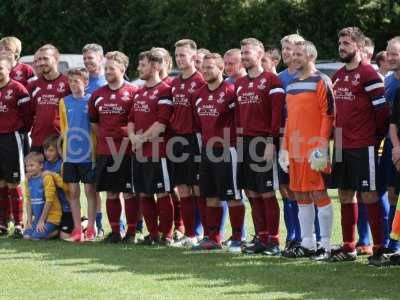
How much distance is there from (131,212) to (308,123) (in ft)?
9.19

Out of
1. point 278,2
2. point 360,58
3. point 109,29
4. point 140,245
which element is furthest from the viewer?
point 109,29

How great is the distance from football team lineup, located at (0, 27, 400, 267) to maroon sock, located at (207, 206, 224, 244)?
0.04 feet

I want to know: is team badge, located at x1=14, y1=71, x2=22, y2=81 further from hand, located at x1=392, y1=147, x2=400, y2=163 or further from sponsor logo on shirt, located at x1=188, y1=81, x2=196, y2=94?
hand, located at x1=392, y1=147, x2=400, y2=163

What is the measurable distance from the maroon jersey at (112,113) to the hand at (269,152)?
1977mm

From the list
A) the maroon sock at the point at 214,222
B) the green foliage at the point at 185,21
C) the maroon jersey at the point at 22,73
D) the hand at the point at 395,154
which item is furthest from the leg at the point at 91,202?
the green foliage at the point at 185,21

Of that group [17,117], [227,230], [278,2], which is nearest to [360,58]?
[227,230]

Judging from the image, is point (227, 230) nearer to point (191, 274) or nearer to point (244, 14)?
point (191, 274)

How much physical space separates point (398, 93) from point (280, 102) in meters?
1.60

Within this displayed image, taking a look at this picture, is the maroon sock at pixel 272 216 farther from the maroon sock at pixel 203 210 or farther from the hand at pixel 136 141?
the hand at pixel 136 141

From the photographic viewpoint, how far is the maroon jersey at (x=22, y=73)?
554 inches

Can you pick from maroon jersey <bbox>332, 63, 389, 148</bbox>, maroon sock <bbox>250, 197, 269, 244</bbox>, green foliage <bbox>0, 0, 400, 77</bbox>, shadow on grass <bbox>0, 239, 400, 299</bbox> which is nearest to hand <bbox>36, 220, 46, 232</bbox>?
shadow on grass <bbox>0, 239, 400, 299</bbox>

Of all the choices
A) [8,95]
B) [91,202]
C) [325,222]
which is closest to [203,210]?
[91,202]

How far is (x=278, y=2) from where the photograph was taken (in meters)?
34.2

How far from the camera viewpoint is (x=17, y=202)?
13445mm
